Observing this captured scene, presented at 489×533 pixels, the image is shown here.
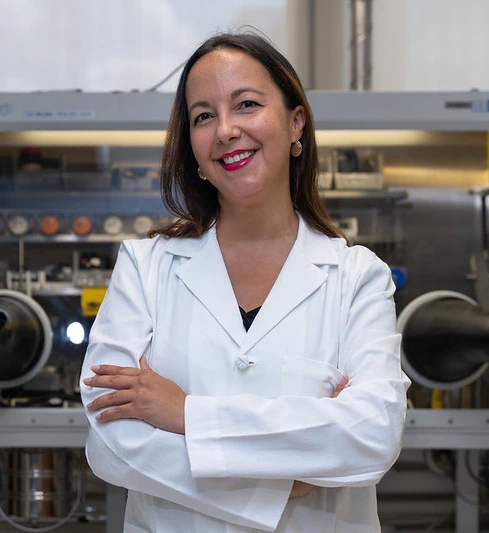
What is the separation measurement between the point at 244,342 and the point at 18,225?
1308 mm

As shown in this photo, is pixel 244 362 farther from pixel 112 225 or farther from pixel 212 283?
pixel 112 225

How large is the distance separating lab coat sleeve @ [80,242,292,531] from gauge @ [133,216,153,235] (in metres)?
1.12

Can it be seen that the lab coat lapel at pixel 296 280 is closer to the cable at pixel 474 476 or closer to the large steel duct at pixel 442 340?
the large steel duct at pixel 442 340

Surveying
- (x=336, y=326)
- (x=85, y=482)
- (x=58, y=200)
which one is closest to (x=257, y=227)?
(x=336, y=326)

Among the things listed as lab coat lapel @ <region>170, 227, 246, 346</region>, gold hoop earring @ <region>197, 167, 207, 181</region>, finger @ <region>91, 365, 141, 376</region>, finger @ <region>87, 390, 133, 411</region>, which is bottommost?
finger @ <region>87, 390, 133, 411</region>

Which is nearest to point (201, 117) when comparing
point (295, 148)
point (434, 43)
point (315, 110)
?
point (295, 148)

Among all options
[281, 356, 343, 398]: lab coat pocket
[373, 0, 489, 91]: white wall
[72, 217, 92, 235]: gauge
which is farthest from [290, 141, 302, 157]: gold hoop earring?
[373, 0, 489, 91]: white wall

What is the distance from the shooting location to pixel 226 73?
4.11ft

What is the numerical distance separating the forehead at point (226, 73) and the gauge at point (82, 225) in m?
1.11

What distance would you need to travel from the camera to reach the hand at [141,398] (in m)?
1.15

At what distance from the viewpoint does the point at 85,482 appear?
238 centimetres

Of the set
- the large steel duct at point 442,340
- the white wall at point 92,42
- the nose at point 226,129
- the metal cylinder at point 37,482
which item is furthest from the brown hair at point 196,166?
→ the white wall at point 92,42

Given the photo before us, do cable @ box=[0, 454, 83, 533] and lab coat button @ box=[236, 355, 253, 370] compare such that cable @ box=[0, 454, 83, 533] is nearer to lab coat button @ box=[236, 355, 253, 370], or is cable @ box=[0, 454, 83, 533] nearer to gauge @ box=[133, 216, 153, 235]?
gauge @ box=[133, 216, 153, 235]

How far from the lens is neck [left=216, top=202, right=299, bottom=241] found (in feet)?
4.34
